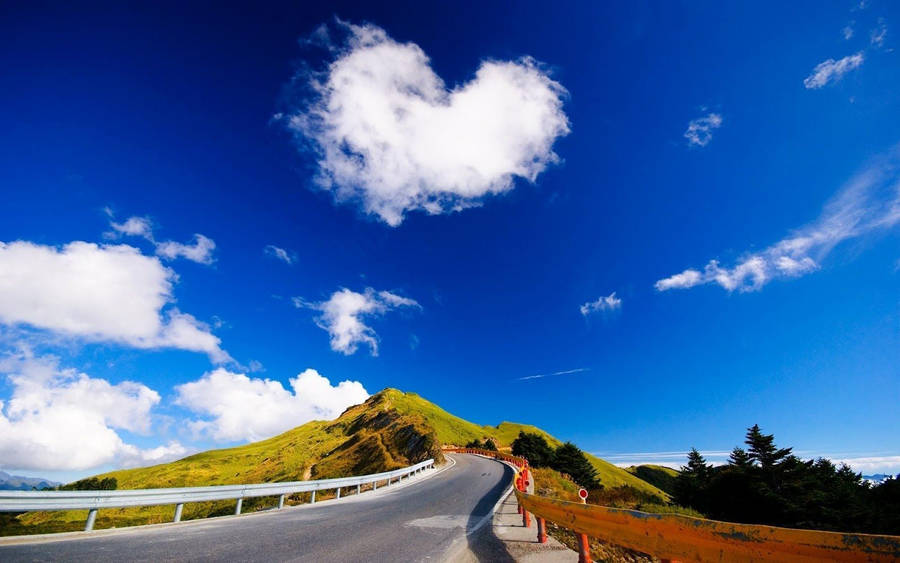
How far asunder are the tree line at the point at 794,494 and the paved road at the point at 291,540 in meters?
35.2

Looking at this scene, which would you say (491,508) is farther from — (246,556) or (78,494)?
(78,494)

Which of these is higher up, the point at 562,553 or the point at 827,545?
the point at 827,545

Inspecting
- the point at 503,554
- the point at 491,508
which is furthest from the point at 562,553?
the point at 491,508

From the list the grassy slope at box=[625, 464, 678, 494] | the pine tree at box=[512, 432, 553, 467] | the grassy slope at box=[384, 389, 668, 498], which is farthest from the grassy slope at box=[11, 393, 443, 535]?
the grassy slope at box=[625, 464, 678, 494]

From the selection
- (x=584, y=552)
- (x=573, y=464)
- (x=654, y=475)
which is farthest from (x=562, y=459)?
(x=654, y=475)

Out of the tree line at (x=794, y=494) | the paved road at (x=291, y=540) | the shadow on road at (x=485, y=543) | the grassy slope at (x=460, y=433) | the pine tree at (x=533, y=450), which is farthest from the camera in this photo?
the grassy slope at (x=460, y=433)

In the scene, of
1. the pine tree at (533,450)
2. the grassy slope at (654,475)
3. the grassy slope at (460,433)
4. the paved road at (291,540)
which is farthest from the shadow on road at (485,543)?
the grassy slope at (654,475)

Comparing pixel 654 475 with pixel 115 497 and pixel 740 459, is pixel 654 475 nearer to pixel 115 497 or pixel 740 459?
pixel 740 459

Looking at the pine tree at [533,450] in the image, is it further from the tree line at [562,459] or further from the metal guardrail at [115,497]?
the metal guardrail at [115,497]

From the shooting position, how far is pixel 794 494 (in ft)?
122

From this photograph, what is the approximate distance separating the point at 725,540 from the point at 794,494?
50010 millimetres

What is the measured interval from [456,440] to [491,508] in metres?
80.0

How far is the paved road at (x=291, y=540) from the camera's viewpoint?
5.98m

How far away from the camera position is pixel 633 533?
4184mm
